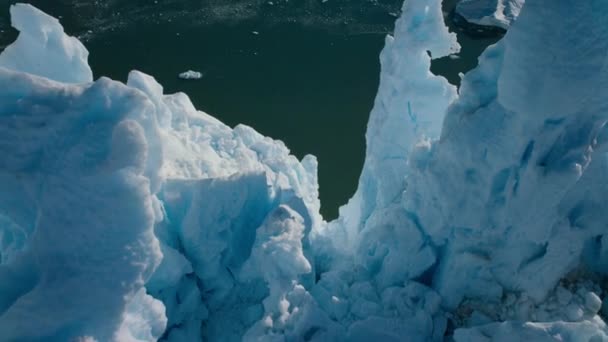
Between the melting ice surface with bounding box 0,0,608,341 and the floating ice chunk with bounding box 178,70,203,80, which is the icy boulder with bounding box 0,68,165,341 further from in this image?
the floating ice chunk with bounding box 178,70,203,80

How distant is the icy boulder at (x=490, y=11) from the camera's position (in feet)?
32.7

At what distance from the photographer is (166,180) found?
3588 mm

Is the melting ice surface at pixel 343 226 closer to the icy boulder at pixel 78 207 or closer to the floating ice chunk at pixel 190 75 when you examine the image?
the icy boulder at pixel 78 207

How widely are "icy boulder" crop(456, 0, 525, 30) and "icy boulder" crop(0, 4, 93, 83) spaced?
7.99 m

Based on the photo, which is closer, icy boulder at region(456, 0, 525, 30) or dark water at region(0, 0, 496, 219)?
dark water at region(0, 0, 496, 219)

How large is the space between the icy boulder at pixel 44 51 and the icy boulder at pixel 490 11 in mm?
7985

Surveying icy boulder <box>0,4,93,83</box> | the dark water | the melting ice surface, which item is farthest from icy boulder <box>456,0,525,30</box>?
icy boulder <box>0,4,93,83</box>

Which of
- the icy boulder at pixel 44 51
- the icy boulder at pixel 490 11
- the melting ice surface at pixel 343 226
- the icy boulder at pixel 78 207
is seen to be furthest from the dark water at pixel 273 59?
the icy boulder at pixel 78 207

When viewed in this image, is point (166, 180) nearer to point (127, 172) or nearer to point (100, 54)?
point (127, 172)

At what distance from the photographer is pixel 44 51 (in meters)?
3.48

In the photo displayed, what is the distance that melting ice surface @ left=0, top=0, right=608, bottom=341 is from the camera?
2531 millimetres

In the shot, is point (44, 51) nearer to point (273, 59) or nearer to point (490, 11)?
point (273, 59)

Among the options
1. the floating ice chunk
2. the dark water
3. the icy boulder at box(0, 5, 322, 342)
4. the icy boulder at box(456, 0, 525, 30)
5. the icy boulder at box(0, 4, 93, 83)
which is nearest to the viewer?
the icy boulder at box(0, 5, 322, 342)

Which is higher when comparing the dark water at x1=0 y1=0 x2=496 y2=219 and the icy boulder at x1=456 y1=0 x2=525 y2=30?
the icy boulder at x1=456 y1=0 x2=525 y2=30
